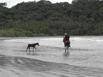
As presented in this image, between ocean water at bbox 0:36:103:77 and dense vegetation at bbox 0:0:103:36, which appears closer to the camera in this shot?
ocean water at bbox 0:36:103:77

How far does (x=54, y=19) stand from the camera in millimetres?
120750

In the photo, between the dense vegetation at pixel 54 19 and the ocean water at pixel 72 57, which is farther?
the dense vegetation at pixel 54 19

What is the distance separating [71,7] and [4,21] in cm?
2554

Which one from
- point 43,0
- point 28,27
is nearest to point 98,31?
point 28,27

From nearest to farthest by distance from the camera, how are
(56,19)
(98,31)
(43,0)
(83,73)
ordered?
(83,73)
(98,31)
(56,19)
(43,0)

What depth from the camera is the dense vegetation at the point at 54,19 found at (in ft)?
353

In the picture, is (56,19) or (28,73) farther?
(56,19)

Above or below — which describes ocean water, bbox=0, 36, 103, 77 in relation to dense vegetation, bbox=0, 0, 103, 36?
below

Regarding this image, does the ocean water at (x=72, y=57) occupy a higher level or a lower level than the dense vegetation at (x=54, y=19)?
lower

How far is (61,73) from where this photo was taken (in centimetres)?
1656

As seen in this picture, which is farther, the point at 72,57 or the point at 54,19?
the point at 54,19

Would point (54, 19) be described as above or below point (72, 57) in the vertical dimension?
above

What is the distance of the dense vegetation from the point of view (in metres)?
108

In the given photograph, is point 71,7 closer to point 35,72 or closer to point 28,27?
point 28,27
